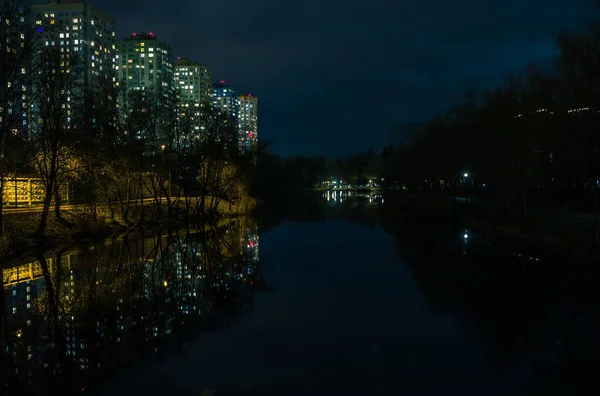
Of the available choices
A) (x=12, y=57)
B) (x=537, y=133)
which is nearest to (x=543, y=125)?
(x=537, y=133)

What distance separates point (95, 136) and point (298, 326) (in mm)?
28600

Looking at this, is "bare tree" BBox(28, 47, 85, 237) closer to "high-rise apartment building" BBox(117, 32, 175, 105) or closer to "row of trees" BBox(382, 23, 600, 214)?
"row of trees" BBox(382, 23, 600, 214)

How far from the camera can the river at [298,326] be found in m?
8.29

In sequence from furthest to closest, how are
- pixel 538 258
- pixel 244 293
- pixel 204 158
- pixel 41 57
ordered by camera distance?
pixel 204 158 → pixel 41 57 → pixel 538 258 → pixel 244 293

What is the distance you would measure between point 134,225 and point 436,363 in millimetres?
34040

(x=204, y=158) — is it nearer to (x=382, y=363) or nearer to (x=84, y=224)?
(x=84, y=224)

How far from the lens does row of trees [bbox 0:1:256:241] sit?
25.1m

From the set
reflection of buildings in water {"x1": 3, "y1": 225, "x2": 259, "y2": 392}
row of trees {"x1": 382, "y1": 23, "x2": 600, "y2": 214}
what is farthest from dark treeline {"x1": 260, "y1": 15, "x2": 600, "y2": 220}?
reflection of buildings in water {"x1": 3, "y1": 225, "x2": 259, "y2": 392}

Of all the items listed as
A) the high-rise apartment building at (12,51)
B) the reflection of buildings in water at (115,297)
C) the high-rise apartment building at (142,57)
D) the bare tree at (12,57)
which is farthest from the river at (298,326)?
the high-rise apartment building at (142,57)

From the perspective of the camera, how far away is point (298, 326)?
465 inches

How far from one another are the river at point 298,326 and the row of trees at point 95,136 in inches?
356

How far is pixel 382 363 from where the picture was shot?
358 inches

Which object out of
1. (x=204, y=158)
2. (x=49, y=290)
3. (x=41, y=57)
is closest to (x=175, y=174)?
(x=204, y=158)

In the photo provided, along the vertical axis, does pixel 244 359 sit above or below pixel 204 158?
below
